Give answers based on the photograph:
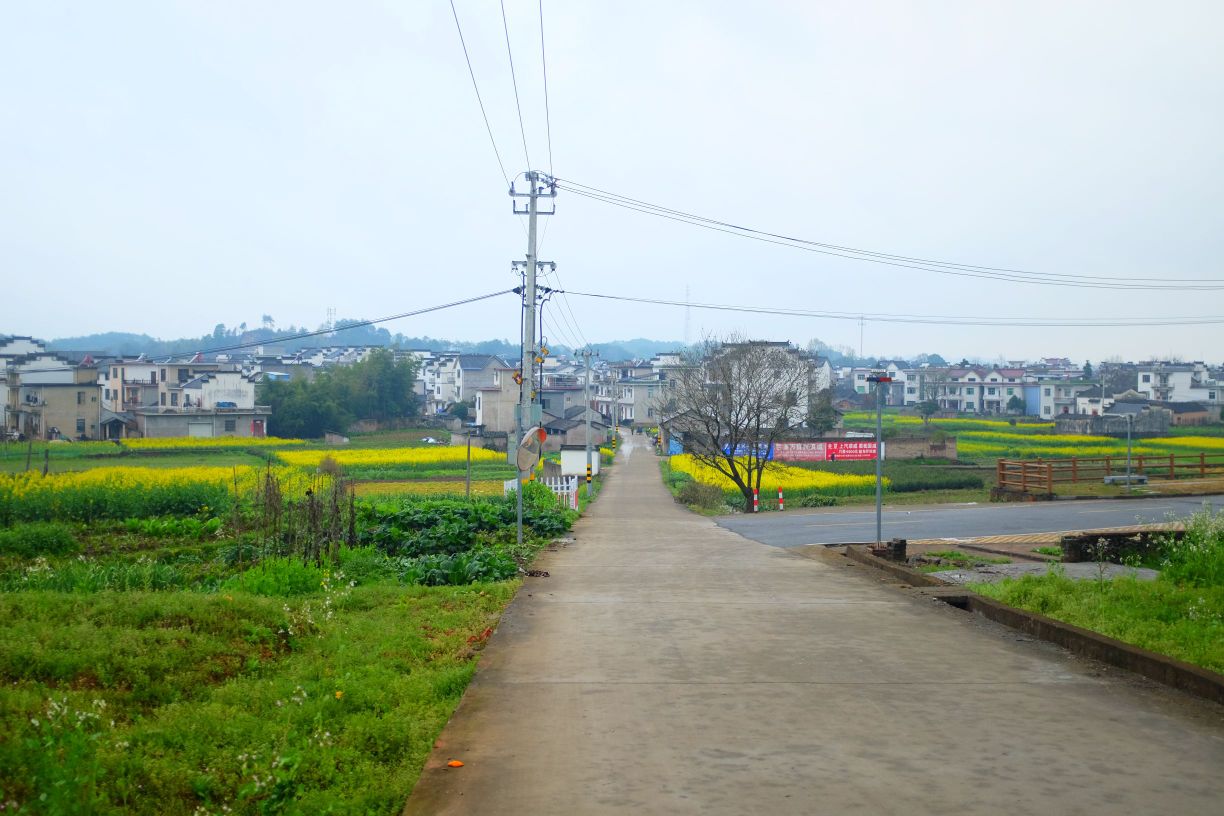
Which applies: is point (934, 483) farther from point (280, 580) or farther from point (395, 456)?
point (280, 580)

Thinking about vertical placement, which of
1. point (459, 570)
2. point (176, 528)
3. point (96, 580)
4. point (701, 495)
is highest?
point (96, 580)

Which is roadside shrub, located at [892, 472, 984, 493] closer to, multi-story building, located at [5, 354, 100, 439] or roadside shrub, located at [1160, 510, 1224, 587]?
roadside shrub, located at [1160, 510, 1224, 587]

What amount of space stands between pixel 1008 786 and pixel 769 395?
114ft

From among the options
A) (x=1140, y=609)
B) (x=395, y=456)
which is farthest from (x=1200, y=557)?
(x=395, y=456)

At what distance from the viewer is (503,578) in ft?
41.6

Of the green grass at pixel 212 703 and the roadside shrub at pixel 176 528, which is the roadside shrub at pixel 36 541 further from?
the green grass at pixel 212 703

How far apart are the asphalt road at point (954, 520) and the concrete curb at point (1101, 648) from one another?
9.48 meters

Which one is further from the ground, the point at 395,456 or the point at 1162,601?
the point at 1162,601

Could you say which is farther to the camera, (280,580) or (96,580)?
(280,580)

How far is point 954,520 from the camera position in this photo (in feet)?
82.8

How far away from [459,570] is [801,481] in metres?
32.3

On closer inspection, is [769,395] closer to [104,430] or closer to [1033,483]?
[1033,483]

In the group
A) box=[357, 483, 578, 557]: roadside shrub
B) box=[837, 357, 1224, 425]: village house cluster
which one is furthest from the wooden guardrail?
box=[837, 357, 1224, 425]: village house cluster

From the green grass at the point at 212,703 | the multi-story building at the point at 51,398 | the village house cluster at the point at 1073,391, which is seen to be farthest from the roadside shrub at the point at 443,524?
the village house cluster at the point at 1073,391
